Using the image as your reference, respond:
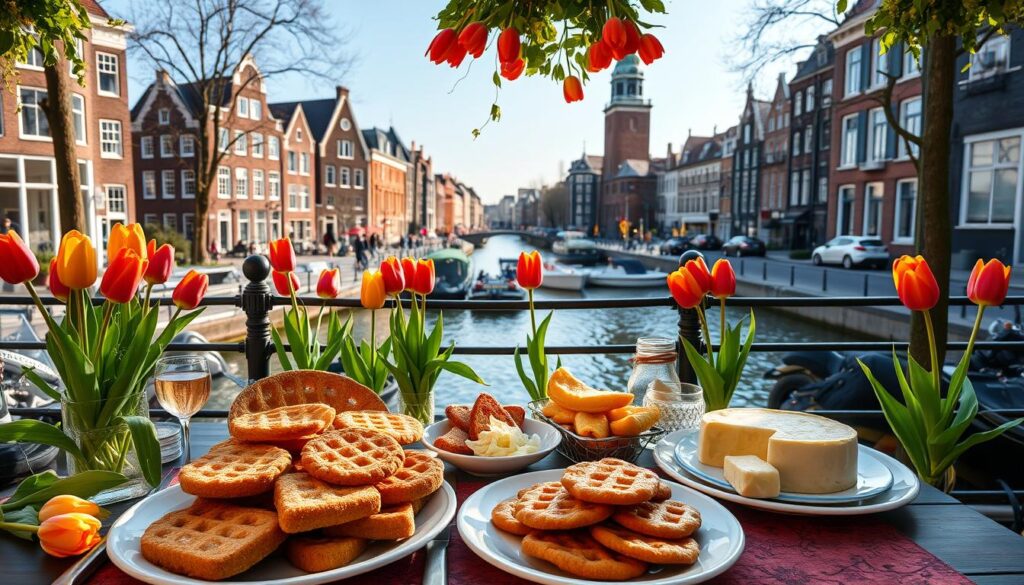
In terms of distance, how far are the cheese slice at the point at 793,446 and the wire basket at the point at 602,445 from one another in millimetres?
146

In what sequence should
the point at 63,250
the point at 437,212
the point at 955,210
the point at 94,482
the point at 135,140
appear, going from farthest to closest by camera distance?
1. the point at 437,212
2. the point at 135,140
3. the point at 955,210
4. the point at 63,250
5. the point at 94,482

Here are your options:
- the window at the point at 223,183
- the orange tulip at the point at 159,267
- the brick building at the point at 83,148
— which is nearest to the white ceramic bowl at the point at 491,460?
the orange tulip at the point at 159,267

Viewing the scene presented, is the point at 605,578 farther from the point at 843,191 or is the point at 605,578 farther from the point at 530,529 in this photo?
the point at 843,191

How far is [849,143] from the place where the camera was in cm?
2948

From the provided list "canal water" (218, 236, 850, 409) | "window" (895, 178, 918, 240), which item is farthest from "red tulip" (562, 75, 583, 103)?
"window" (895, 178, 918, 240)

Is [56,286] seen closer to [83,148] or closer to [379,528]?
[379,528]

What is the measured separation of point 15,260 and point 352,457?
2.77ft

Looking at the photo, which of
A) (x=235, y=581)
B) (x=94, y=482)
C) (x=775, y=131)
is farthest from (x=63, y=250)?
(x=775, y=131)

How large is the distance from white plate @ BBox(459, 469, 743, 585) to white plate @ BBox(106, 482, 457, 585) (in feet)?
0.17

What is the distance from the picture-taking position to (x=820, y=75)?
40.2 meters

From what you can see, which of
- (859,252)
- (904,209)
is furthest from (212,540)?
(904,209)

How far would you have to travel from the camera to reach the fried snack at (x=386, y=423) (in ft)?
4.95

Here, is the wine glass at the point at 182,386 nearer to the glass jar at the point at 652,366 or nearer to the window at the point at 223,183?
the glass jar at the point at 652,366

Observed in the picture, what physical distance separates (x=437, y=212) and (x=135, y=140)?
63318 mm
